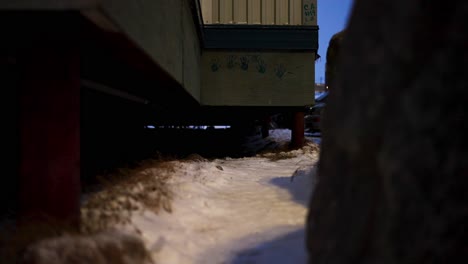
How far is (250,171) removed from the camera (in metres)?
5.48

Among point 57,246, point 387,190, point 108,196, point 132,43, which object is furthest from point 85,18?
point 387,190

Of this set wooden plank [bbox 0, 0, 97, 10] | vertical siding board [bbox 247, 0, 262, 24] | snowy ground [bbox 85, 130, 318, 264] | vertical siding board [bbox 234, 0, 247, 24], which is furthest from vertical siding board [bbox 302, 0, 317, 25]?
wooden plank [bbox 0, 0, 97, 10]

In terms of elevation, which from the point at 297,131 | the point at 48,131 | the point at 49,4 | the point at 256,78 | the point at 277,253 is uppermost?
the point at 256,78

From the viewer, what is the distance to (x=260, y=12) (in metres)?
7.27

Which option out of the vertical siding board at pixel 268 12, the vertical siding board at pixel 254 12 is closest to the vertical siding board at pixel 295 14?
the vertical siding board at pixel 268 12

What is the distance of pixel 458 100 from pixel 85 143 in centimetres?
408

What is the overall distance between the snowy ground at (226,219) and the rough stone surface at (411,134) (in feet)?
3.73

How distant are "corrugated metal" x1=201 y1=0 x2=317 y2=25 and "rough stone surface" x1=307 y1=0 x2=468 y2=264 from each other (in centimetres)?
640

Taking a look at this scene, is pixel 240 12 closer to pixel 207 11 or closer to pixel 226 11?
pixel 226 11

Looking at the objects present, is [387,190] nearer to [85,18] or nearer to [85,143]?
[85,18]

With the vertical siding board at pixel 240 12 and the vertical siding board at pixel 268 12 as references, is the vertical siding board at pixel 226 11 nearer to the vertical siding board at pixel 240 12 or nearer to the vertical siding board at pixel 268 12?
the vertical siding board at pixel 240 12

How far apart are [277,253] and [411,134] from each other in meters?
1.53

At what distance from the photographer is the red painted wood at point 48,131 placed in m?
2.17

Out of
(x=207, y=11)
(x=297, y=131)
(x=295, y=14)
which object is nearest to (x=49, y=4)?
(x=207, y=11)
